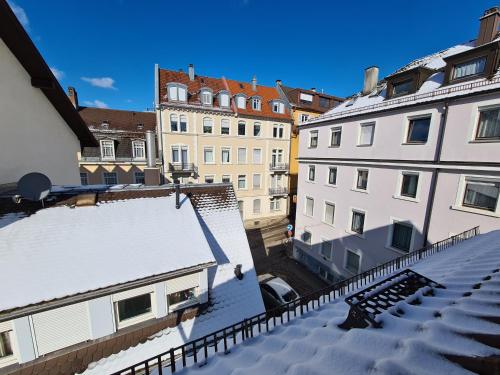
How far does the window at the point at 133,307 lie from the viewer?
5484 mm

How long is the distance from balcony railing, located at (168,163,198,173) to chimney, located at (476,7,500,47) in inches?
788

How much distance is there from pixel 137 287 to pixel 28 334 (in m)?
2.14

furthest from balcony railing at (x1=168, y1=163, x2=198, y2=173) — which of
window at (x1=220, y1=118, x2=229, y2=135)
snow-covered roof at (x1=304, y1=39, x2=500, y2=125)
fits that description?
snow-covered roof at (x1=304, y1=39, x2=500, y2=125)

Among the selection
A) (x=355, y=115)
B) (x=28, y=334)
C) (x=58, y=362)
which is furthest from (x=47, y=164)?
(x=355, y=115)

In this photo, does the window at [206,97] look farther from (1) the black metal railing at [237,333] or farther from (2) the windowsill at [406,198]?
(1) the black metal railing at [237,333]

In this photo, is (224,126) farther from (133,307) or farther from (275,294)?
(133,307)

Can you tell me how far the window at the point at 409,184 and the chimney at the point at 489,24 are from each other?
689 cm

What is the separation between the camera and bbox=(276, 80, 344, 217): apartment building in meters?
24.9

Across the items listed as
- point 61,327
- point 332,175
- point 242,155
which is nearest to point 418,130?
point 332,175

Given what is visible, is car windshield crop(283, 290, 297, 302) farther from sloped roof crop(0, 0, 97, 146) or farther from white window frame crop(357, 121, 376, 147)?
sloped roof crop(0, 0, 97, 146)

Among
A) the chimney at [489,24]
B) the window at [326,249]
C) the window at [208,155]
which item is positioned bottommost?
the window at [326,249]

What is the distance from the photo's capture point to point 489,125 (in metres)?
7.82

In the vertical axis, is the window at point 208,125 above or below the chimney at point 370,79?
below

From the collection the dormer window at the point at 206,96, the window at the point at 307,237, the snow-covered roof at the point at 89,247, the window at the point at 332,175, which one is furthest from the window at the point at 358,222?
the dormer window at the point at 206,96
